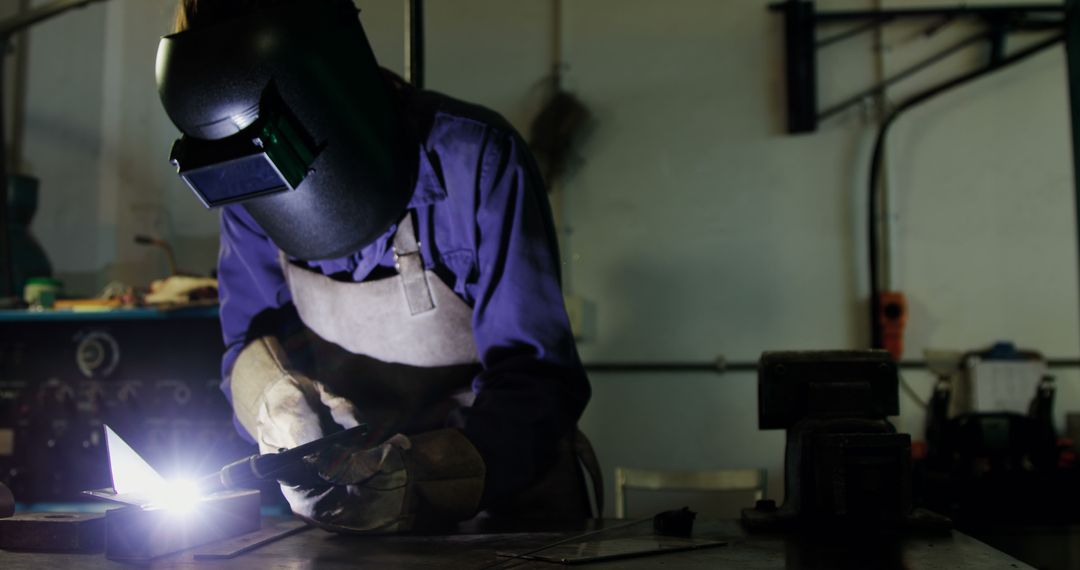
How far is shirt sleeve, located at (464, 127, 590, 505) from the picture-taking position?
3.92 ft

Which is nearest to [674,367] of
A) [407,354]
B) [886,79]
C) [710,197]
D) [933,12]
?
[710,197]

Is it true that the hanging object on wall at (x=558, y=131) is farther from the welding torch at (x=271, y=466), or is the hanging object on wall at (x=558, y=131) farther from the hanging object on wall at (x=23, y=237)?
the welding torch at (x=271, y=466)

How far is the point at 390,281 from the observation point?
1.38m

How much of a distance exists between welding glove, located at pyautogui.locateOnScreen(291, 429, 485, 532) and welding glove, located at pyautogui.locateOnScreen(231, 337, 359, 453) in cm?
18

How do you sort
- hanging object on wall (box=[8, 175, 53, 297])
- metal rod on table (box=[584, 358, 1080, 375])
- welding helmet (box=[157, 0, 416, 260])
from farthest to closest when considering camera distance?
metal rod on table (box=[584, 358, 1080, 375])
hanging object on wall (box=[8, 175, 53, 297])
welding helmet (box=[157, 0, 416, 260])

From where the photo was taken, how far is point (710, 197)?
320 centimetres

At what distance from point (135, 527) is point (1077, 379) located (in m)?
3.21

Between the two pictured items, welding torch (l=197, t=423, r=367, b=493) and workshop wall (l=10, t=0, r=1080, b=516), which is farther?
workshop wall (l=10, t=0, r=1080, b=516)

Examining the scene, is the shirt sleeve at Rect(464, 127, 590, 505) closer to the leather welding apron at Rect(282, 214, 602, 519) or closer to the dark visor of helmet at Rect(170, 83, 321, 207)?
the leather welding apron at Rect(282, 214, 602, 519)

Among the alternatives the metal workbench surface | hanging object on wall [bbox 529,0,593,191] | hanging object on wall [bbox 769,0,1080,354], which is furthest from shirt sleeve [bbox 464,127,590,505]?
hanging object on wall [bbox 769,0,1080,354]

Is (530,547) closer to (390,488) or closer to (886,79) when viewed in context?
(390,488)

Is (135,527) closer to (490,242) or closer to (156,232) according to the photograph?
(490,242)

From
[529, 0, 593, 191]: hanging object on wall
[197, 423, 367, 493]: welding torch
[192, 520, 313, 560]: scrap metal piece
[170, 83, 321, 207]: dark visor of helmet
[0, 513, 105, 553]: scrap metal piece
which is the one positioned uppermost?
[529, 0, 593, 191]: hanging object on wall

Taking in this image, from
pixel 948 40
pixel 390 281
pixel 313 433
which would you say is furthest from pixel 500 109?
pixel 313 433
